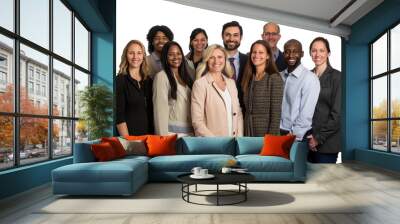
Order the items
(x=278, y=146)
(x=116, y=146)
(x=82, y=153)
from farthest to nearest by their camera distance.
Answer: (x=278, y=146) → (x=116, y=146) → (x=82, y=153)

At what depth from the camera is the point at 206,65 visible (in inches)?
331

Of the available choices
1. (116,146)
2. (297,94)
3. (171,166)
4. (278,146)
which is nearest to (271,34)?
(297,94)

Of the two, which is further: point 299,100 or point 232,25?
point 232,25

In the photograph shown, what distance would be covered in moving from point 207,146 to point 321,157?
3.33 metres

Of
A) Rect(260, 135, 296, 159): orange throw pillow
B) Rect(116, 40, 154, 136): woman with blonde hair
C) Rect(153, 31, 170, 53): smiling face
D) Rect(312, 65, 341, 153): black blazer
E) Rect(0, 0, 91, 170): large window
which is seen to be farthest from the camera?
Rect(312, 65, 341, 153): black blazer

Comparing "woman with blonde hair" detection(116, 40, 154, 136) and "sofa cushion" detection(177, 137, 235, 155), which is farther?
"woman with blonde hair" detection(116, 40, 154, 136)

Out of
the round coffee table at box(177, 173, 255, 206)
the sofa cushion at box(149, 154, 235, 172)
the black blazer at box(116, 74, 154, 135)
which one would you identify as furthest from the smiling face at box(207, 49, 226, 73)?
the round coffee table at box(177, 173, 255, 206)

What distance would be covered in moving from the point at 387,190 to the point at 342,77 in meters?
4.42

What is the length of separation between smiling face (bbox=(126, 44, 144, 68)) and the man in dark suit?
1.86m

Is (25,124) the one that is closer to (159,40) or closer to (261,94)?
(159,40)

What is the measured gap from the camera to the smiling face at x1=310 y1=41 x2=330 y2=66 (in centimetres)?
900

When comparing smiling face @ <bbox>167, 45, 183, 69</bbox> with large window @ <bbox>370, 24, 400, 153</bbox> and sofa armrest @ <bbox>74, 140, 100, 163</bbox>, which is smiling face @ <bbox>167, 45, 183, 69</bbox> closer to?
sofa armrest @ <bbox>74, 140, 100, 163</bbox>

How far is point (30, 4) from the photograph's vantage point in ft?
19.2

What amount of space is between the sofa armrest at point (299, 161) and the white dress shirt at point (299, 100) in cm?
218
